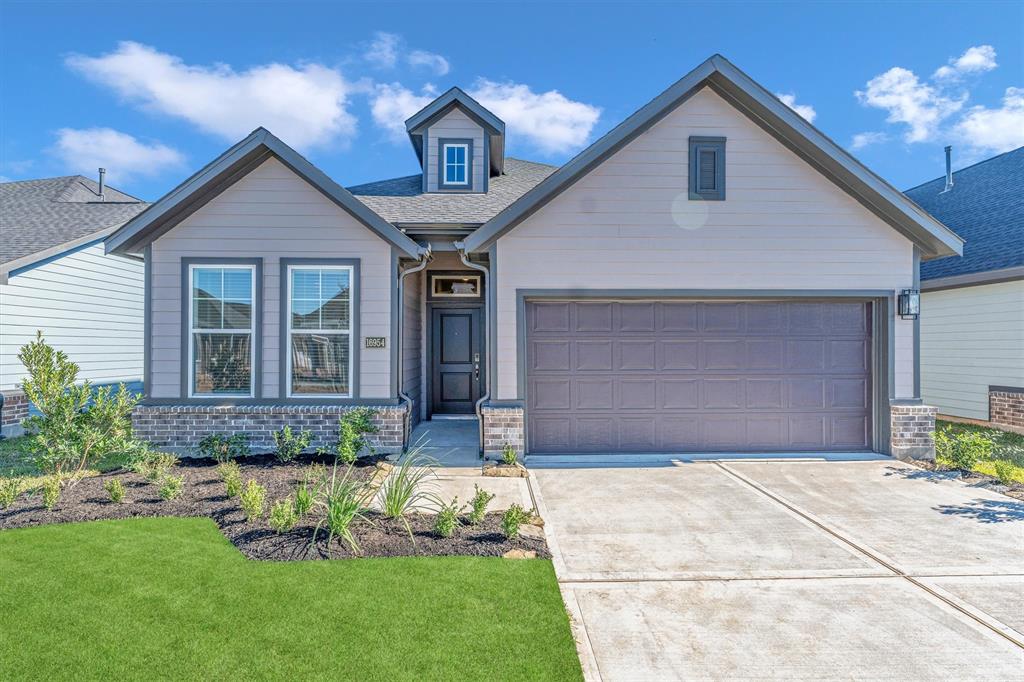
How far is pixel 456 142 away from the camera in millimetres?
11711

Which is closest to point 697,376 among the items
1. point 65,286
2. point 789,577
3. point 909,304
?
point 909,304

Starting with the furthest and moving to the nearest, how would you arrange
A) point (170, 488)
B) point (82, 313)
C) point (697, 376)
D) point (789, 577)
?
point (82, 313) → point (697, 376) → point (170, 488) → point (789, 577)

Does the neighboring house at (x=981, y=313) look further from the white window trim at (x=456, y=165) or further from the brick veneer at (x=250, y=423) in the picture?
the brick veneer at (x=250, y=423)

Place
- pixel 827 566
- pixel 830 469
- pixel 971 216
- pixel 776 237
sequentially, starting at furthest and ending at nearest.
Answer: pixel 971 216 → pixel 776 237 → pixel 830 469 → pixel 827 566

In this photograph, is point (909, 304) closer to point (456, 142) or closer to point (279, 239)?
point (456, 142)

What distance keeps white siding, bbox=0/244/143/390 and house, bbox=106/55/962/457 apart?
3.73 meters

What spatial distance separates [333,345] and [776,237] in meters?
6.89

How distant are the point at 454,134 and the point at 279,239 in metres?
5.35

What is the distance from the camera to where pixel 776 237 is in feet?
25.9

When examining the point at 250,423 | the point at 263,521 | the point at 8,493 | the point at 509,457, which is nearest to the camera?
the point at 263,521

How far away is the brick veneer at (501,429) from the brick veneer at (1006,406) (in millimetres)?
9437

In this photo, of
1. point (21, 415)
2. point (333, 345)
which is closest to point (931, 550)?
point (333, 345)

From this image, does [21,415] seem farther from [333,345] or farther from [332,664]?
[332,664]

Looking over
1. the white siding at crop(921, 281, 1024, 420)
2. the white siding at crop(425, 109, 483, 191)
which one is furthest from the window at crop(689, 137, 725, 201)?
the white siding at crop(921, 281, 1024, 420)
